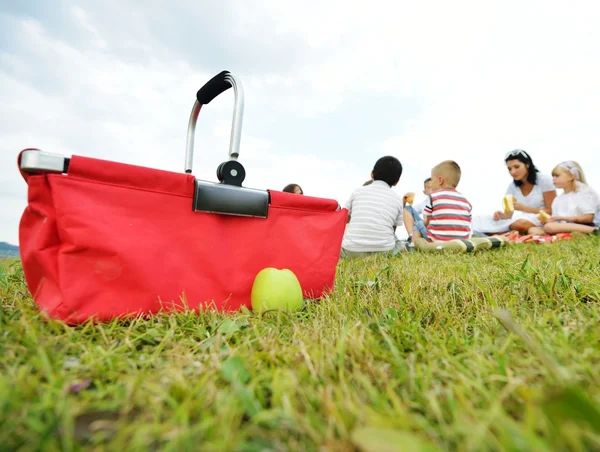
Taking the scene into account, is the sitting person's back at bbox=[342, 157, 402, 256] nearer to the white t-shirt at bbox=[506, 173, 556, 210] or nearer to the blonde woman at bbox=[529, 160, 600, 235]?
the blonde woman at bbox=[529, 160, 600, 235]

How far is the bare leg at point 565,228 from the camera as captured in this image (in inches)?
170

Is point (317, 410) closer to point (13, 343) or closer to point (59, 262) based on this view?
point (13, 343)

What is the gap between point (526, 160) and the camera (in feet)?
17.5

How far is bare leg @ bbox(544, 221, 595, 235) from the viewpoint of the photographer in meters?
4.32

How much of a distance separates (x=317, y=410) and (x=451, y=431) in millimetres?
217

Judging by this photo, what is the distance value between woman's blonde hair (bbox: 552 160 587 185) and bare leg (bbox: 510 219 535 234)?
787mm

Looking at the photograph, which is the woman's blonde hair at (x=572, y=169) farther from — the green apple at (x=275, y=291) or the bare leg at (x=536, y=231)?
the green apple at (x=275, y=291)

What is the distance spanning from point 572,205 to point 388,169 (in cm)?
294

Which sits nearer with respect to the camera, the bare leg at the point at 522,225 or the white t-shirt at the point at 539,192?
the bare leg at the point at 522,225

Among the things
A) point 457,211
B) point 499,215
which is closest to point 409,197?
point 499,215

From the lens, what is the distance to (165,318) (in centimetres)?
121

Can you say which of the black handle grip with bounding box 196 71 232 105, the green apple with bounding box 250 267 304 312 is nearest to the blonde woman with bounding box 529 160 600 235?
the green apple with bounding box 250 267 304 312

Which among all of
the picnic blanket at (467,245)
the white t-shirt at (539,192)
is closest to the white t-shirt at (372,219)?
the picnic blanket at (467,245)

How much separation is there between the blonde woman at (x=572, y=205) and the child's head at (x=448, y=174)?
1454 millimetres
